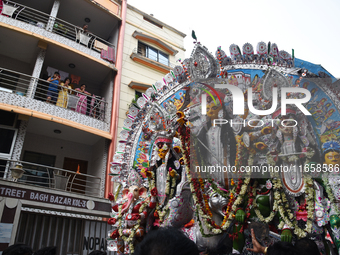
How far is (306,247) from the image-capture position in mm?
2822

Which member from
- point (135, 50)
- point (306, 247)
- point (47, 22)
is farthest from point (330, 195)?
point (47, 22)

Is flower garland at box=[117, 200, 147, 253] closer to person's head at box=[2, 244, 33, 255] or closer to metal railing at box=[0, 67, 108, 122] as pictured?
person's head at box=[2, 244, 33, 255]

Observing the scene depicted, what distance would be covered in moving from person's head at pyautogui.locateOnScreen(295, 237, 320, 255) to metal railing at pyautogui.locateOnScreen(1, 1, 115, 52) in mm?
8645

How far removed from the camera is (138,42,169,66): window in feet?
35.8

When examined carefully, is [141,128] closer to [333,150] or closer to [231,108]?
[231,108]

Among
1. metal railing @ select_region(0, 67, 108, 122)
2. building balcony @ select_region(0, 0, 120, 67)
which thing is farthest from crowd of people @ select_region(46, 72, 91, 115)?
building balcony @ select_region(0, 0, 120, 67)

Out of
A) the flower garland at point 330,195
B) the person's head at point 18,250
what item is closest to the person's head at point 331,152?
the flower garland at point 330,195

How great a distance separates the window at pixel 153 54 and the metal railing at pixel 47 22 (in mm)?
1262

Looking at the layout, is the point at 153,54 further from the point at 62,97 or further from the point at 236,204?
the point at 236,204

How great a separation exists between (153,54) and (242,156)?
8380 millimetres

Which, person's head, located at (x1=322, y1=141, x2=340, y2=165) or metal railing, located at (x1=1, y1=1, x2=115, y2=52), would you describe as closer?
person's head, located at (x1=322, y1=141, x2=340, y2=165)

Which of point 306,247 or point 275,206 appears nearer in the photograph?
point 306,247

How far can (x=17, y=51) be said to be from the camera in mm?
8406

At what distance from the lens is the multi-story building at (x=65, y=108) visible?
6484 millimetres
